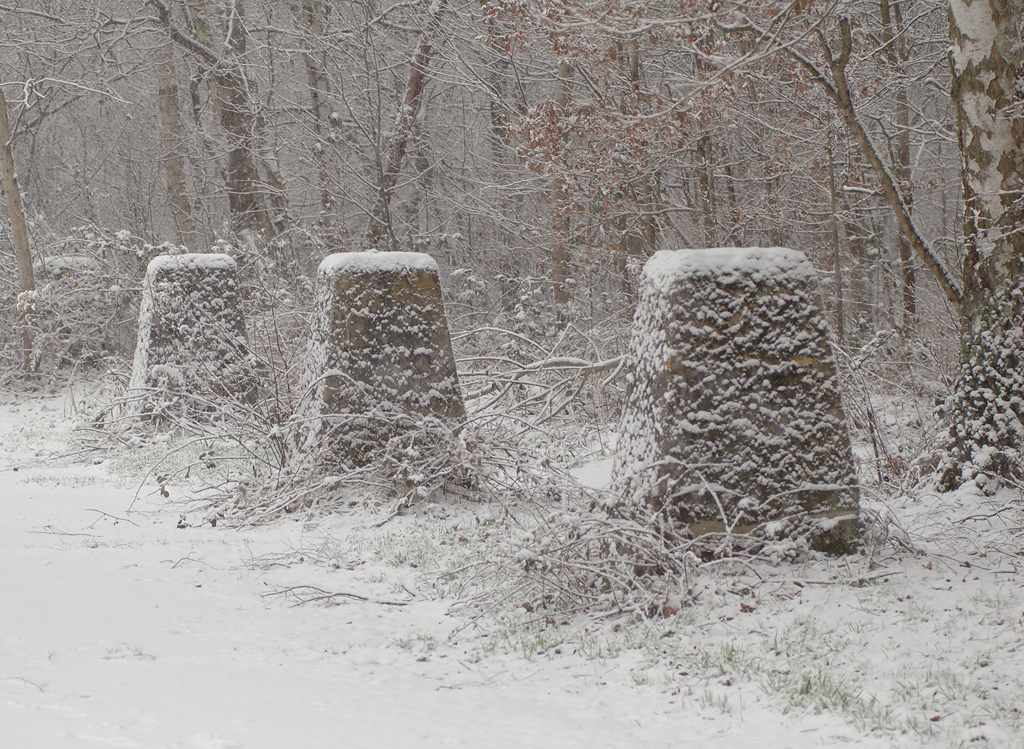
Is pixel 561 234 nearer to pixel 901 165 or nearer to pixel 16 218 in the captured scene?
pixel 901 165

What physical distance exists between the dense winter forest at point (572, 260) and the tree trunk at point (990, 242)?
0.02 meters

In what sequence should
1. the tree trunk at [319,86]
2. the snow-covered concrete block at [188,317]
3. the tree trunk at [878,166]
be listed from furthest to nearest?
the tree trunk at [319,86], the snow-covered concrete block at [188,317], the tree trunk at [878,166]

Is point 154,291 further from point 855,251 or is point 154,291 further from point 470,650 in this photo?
point 855,251

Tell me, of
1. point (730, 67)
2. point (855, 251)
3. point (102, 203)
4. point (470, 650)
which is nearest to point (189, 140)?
point (102, 203)

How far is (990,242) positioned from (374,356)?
3.73 meters

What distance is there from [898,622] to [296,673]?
2321 mm

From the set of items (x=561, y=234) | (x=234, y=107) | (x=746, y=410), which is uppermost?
(x=234, y=107)

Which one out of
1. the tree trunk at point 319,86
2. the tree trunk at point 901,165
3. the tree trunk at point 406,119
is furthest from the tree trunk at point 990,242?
the tree trunk at point 319,86

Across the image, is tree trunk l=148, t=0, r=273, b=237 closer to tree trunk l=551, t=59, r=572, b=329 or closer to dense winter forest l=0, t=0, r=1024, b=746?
dense winter forest l=0, t=0, r=1024, b=746

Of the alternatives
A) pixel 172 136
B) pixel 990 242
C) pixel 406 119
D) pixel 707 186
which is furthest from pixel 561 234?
pixel 172 136

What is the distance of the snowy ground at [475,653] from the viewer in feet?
9.47

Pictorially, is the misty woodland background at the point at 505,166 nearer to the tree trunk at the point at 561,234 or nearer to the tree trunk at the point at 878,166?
the tree trunk at the point at 561,234

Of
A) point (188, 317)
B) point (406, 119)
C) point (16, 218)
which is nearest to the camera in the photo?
point (188, 317)

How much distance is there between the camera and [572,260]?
46.6 ft
